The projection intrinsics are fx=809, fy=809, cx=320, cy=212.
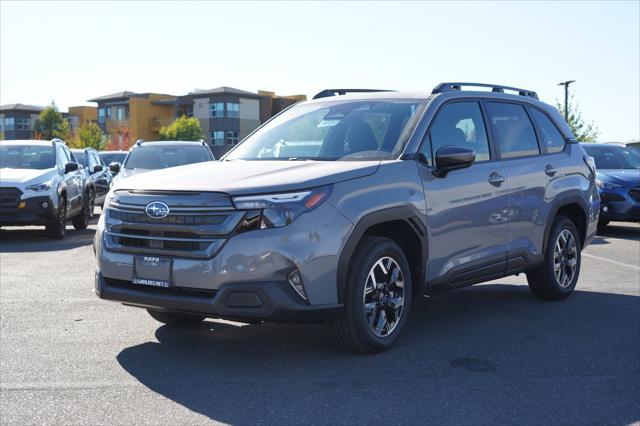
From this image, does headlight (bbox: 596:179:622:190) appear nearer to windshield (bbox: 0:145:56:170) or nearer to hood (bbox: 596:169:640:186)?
hood (bbox: 596:169:640:186)

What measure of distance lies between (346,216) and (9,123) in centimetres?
10159

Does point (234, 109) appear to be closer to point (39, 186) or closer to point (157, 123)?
point (157, 123)

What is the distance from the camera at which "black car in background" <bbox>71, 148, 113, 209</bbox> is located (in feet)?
59.4

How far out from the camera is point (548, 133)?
7.73 meters

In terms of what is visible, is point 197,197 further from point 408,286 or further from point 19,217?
point 19,217

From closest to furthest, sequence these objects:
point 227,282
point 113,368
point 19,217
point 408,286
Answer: point 227,282, point 113,368, point 408,286, point 19,217

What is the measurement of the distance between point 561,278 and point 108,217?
176 inches

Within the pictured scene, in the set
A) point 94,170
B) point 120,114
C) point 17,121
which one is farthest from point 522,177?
point 17,121

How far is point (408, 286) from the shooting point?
5711mm

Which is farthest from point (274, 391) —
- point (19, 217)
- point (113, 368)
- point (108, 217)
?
point (19, 217)

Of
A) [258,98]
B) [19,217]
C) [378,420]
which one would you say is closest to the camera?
[378,420]

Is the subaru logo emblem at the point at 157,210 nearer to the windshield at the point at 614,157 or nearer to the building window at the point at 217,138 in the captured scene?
the windshield at the point at 614,157

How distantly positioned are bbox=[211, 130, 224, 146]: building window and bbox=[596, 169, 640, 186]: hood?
227 feet

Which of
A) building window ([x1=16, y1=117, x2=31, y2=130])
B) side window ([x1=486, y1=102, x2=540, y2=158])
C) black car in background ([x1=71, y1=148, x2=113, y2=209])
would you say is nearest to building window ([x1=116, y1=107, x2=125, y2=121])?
building window ([x1=16, y1=117, x2=31, y2=130])
